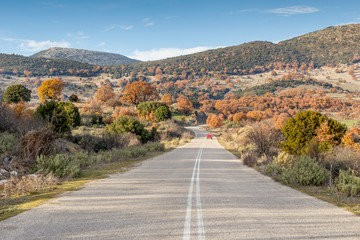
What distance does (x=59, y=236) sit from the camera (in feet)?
12.5

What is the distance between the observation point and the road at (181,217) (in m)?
3.99

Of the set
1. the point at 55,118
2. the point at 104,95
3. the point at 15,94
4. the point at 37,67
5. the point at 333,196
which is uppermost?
the point at 37,67

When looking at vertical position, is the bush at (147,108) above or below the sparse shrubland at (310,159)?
above

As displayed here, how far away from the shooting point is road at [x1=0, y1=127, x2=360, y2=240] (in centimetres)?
399

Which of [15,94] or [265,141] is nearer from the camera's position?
[265,141]

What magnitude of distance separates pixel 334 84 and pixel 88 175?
179m

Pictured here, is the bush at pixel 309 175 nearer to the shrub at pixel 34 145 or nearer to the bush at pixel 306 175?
the bush at pixel 306 175

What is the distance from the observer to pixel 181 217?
15.8 ft

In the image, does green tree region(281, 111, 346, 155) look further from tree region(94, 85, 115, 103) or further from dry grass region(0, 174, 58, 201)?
tree region(94, 85, 115, 103)

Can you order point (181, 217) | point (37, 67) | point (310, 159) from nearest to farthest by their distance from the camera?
point (181, 217) < point (310, 159) < point (37, 67)

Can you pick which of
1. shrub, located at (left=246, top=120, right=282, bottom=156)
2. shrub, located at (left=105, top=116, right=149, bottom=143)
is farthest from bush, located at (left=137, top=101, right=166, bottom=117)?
shrub, located at (left=246, top=120, right=282, bottom=156)

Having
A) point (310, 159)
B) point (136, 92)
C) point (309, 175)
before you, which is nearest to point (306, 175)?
point (309, 175)

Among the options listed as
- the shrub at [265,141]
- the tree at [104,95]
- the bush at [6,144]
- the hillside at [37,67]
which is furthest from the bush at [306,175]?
the hillside at [37,67]

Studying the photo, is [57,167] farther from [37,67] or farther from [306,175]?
[37,67]
